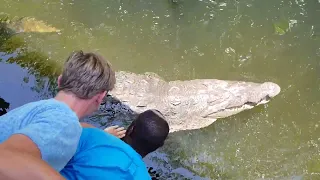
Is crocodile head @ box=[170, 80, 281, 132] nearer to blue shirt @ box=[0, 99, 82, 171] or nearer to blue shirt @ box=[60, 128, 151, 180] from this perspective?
blue shirt @ box=[60, 128, 151, 180]

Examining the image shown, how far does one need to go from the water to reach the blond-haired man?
1921 millimetres

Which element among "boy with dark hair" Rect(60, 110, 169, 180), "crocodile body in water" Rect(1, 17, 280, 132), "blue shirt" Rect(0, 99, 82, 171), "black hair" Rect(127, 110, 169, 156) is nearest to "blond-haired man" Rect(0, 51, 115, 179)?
"blue shirt" Rect(0, 99, 82, 171)

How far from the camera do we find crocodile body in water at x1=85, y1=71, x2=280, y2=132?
420 centimetres

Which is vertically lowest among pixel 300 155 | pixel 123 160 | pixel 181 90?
pixel 300 155

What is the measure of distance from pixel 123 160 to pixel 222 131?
95.6 inches

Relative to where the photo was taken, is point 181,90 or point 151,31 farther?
point 151,31

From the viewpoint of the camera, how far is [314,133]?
4.35 m

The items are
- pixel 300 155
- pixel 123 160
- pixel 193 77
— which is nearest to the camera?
pixel 123 160

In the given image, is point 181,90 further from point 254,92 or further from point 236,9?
point 236,9

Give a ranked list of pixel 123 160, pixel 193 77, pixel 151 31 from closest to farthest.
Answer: pixel 123 160 < pixel 193 77 < pixel 151 31

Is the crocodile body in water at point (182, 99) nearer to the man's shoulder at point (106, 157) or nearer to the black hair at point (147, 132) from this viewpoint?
the black hair at point (147, 132)

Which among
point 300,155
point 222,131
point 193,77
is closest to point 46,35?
point 193,77

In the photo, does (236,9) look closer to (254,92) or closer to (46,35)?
(254,92)

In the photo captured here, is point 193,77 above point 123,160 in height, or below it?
below
